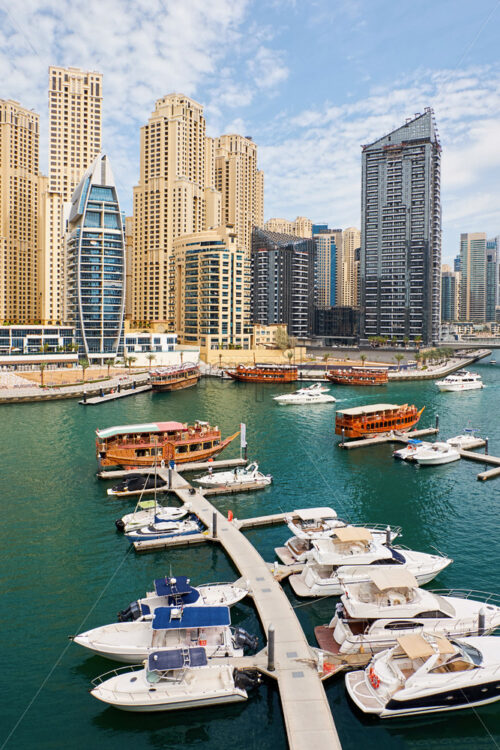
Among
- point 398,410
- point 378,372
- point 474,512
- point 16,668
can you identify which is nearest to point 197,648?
point 16,668

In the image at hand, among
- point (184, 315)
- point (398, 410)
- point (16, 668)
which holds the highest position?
point (184, 315)

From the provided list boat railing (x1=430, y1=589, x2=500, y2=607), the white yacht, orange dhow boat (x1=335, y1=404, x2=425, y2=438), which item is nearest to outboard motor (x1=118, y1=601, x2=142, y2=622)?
boat railing (x1=430, y1=589, x2=500, y2=607)

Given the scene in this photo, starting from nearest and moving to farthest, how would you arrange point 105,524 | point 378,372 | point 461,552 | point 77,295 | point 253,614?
point 253,614
point 461,552
point 105,524
point 378,372
point 77,295

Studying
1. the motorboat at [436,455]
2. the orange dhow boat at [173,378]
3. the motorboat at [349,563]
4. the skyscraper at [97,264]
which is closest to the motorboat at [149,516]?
the motorboat at [349,563]

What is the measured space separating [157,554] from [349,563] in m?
14.2

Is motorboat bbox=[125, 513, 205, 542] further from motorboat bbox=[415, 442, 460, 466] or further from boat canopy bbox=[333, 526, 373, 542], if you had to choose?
motorboat bbox=[415, 442, 460, 466]

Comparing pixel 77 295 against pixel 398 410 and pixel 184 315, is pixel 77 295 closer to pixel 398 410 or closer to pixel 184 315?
pixel 184 315

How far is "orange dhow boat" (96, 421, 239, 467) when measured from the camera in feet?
194

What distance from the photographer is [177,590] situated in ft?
97.8

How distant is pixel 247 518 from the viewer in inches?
1829

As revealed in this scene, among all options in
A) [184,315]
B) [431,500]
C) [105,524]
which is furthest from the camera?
[184,315]

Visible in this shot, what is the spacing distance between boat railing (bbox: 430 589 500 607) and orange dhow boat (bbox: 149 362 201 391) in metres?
93.0

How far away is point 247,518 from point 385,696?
23.2 m

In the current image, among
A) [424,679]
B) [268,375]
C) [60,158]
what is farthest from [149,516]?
[60,158]
